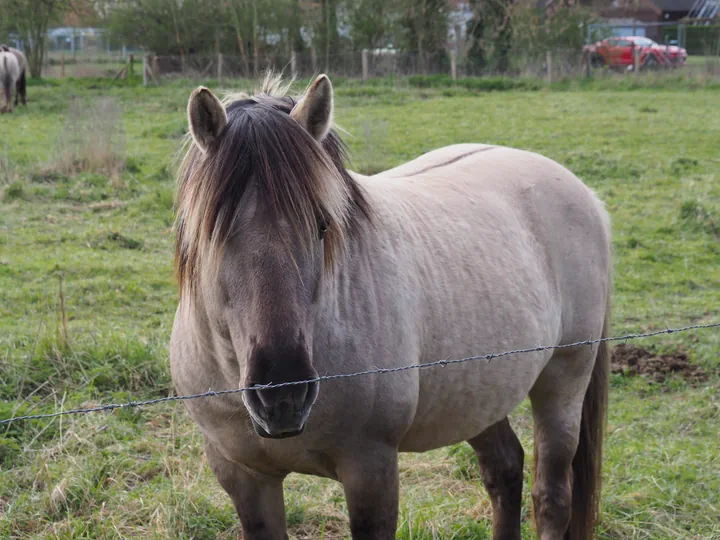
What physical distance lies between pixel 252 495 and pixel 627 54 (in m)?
25.1

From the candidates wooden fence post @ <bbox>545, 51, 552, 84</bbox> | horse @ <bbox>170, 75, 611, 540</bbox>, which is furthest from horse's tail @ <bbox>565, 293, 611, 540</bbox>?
wooden fence post @ <bbox>545, 51, 552, 84</bbox>

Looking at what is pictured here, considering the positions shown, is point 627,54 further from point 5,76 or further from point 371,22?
point 5,76

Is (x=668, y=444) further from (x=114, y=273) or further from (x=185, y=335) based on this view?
(x=114, y=273)

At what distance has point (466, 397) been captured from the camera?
2.86 m

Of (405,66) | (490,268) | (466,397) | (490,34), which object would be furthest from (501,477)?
(490,34)

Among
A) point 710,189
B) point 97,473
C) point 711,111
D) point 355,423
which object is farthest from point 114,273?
point 711,111

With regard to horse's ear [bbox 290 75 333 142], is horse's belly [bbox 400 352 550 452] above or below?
below

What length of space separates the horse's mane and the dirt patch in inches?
138

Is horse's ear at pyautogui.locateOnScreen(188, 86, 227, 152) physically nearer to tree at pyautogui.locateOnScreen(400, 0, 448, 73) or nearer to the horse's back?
the horse's back

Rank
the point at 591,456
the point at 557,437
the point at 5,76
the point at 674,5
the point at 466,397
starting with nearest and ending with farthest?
the point at 466,397 → the point at 557,437 → the point at 591,456 → the point at 5,76 → the point at 674,5

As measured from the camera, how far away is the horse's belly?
9.05 feet

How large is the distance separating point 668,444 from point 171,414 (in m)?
2.72

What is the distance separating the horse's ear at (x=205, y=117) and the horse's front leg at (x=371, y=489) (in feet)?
3.37

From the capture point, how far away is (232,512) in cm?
349
